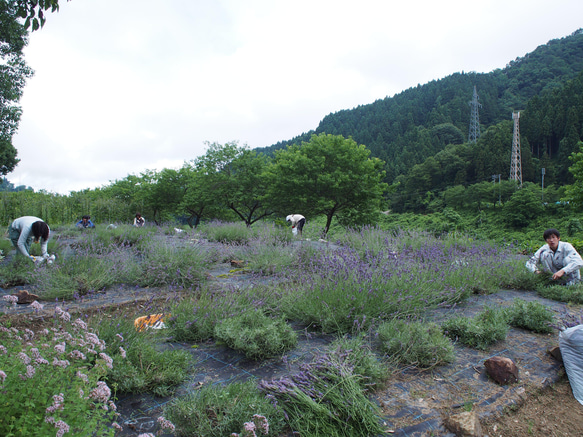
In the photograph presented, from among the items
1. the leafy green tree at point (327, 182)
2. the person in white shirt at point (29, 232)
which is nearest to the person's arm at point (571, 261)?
the person in white shirt at point (29, 232)

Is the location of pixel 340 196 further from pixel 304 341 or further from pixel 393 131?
pixel 393 131

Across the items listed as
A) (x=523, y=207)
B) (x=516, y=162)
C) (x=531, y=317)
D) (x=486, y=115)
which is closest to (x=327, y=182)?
(x=531, y=317)

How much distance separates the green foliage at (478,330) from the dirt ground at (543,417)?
1.88 feet

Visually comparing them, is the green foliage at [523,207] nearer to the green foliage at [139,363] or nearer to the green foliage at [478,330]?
the green foliage at [478,330]

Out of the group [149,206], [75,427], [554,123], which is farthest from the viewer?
[554,123]

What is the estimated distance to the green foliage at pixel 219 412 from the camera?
1.75 metres

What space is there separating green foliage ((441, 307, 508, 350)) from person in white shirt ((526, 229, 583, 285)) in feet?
7.56

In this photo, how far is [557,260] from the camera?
5152 mm

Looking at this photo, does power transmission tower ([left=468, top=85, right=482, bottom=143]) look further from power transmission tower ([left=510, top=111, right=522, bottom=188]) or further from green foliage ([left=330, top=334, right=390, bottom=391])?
green foliage ([left=330, top=334, right=390, bottom=391])

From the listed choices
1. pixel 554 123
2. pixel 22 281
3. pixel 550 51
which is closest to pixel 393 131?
pixel 554 123

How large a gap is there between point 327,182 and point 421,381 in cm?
1730

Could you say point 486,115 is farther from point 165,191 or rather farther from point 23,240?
point 23,240

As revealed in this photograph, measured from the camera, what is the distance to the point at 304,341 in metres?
3.10

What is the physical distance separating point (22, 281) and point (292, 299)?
434 cm
